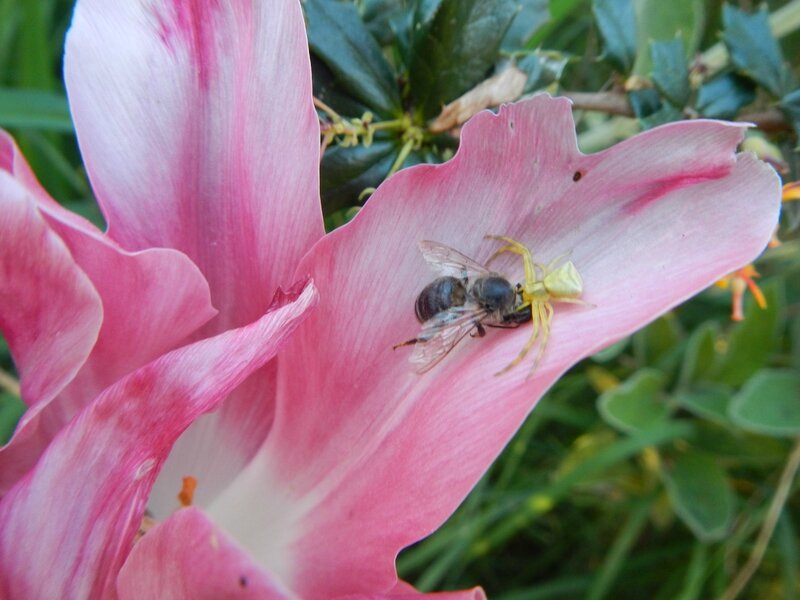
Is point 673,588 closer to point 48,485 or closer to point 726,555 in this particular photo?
point 726,555

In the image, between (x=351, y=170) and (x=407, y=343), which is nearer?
(x=407, y=343)

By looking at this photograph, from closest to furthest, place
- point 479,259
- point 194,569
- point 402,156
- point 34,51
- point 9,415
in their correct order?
point 194,569, point 479,259, point 402,156, point 9,415, point 34,51

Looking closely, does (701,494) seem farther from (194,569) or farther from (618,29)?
(194,569)

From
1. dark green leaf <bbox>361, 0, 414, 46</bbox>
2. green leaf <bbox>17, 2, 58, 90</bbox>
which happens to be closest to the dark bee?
dark green leaf <bbox>361, 0, 414, 46</bbox>

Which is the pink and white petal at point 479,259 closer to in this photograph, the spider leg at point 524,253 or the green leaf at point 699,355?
the spider leg at point 524,253

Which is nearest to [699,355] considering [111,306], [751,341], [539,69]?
[751,341]

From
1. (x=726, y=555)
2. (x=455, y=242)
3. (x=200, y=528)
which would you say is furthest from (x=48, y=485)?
(x=726, y=555)
